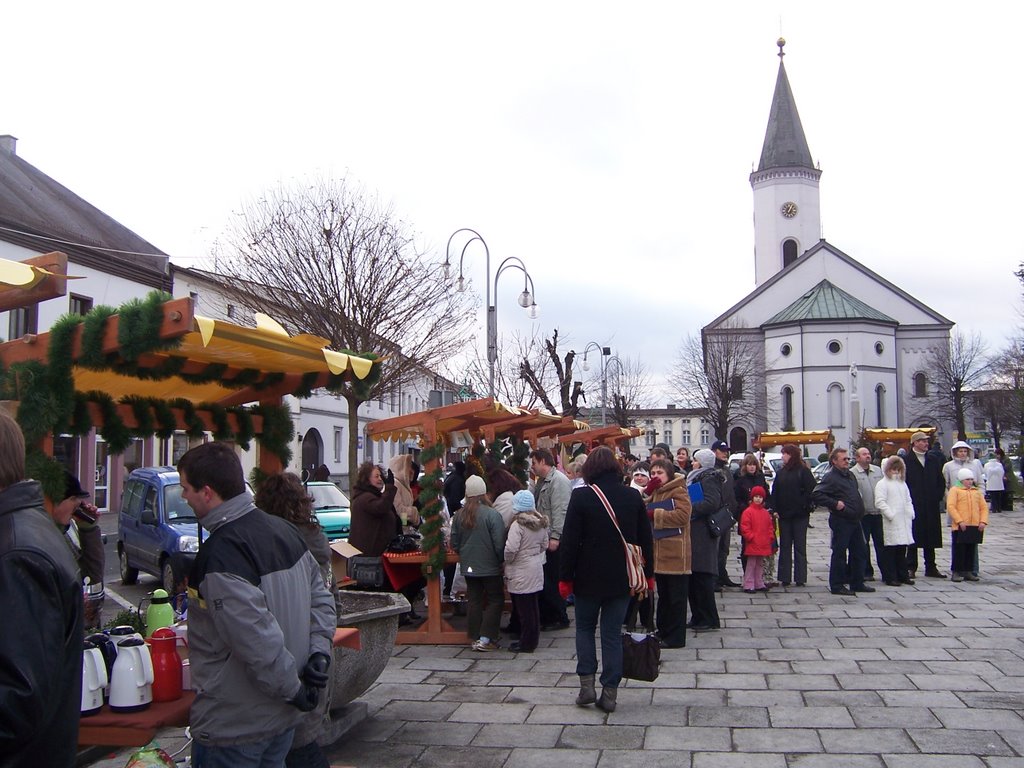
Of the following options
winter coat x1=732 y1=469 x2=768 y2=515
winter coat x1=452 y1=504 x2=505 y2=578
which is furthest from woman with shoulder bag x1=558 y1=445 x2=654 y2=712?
winter coat x1=732 y1=469 x2=768 y2=515

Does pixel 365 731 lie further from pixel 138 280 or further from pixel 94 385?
pixel 138 280

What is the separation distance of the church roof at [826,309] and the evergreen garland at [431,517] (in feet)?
206

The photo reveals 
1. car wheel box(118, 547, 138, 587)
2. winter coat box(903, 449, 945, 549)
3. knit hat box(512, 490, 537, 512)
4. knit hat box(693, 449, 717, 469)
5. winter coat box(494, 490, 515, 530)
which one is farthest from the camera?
car wheel box(118, 547, 138, 587)

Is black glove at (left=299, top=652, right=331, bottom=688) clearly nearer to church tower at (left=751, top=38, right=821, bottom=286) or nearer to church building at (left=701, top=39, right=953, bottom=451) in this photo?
church building at (left=701, top=39, right=953, bottom=451)

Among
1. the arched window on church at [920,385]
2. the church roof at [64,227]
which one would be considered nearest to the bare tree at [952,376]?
the arched window on church at [920,385]

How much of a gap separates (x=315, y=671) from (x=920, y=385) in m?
74.5

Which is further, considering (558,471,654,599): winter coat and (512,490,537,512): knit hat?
(512,490,537,512): knit hat

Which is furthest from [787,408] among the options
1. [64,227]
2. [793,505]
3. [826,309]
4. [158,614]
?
[158,614]

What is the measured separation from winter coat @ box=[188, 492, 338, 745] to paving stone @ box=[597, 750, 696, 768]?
2677 millimetres

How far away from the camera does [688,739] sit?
6.07m

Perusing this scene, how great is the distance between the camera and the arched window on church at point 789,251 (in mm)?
77625

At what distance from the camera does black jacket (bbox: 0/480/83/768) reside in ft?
7.34

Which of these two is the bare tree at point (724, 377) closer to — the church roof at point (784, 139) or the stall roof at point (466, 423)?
the church roof at point (784, 139)

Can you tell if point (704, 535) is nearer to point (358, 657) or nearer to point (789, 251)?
point (358, 657)
